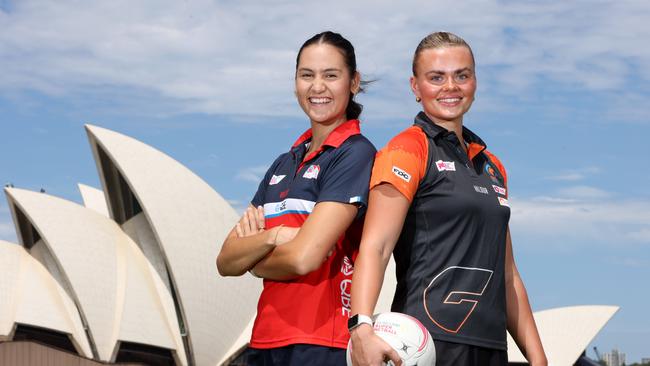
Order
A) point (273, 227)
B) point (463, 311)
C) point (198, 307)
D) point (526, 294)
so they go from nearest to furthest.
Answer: point (463, 311) < point (273, 227) < point (526, 294) < point (198, 307)

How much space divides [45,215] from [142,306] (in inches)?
160

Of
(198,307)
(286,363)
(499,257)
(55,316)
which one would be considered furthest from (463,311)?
(55,316)

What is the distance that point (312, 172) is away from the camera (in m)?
3.51

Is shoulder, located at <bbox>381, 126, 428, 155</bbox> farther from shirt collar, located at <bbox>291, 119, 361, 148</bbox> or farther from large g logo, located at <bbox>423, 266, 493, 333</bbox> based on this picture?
large g logo, located at <bbox>423, 266, 493, 333</bbox>

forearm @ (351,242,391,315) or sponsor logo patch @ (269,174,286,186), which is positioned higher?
sponsor logo patch @ (269,174,286,186)

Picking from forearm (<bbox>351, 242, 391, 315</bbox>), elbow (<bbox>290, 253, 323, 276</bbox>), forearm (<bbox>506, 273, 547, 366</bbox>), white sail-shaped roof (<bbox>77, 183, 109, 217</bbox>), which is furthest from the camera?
white sail-shaped roof (<bbox>77, 183, 109, 217</bbox>)

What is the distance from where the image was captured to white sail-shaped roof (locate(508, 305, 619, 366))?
78.7 ft

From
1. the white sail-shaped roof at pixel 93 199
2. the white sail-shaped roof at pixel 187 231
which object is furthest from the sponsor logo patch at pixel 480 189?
the white sail-shaped roof at pixel 93 199

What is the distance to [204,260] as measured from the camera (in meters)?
24.9

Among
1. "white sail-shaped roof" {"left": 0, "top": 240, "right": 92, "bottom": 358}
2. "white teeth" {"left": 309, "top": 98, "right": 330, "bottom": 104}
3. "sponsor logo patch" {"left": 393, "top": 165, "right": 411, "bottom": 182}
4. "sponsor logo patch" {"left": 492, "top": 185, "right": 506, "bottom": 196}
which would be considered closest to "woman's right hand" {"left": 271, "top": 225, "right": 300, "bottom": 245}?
"sponsor logo patch" {"left": 393, "top": 165, "right": 411, "bottom": 182}

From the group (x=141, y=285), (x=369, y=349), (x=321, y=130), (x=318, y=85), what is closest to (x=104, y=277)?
(x=141, y=285)

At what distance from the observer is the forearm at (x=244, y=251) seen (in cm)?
346

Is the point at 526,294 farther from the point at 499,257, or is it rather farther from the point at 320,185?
the point at 320,185

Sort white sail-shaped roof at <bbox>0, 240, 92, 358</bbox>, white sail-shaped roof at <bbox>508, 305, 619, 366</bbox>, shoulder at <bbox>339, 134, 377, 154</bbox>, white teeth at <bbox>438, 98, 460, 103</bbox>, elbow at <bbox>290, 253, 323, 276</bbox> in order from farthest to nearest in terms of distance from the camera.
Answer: white sail-shaped roof at <bbox>0, 240, 92, 358</bbox> < white sail-shaped roof at <bbox>508, 305, 619, 366</bbox> < white teeth at <bbox>438, 98, 460, 103</bbox> < shoulder at <bbox>339, 134, 377, 154</bbox> < elbow at <bbox>290, 253, 323, 276</bbox>
